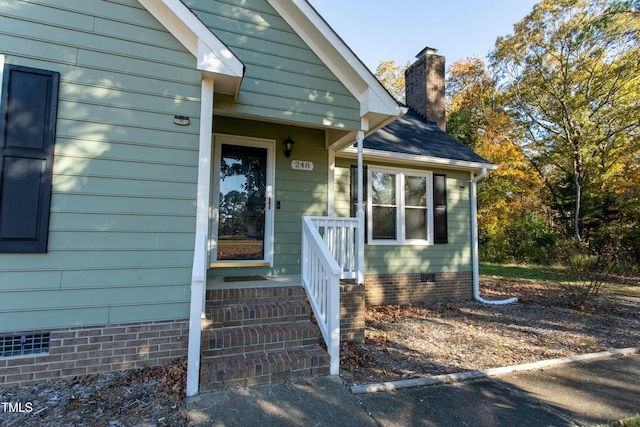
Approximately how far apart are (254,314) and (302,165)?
261cm

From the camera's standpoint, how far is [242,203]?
4883 millimetres

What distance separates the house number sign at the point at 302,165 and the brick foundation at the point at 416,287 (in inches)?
94.8

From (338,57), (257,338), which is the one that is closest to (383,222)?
(338,57)

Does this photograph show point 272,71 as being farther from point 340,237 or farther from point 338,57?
point 340,237

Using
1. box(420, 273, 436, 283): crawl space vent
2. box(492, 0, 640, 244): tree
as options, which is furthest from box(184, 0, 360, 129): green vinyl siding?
box(492, 0, 640, 244): tree

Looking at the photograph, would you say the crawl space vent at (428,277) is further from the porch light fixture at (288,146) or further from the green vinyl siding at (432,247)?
the porch light fixture at (288,146)

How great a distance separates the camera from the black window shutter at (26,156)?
109 inches

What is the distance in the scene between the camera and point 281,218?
4.98 metres

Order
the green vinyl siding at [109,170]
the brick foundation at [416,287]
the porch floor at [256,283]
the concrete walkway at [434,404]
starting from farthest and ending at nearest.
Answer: the brick foundation at [416,287] < the porch floor at [256,283] < the green vinyl siding at [109,170] < the concrete walkway at [434,404]

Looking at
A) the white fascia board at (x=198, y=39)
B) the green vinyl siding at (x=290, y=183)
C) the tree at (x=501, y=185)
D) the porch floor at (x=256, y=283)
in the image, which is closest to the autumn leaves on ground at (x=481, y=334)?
the porch floor at (x=256, y=283)

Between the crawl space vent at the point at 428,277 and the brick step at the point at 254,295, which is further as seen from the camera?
the crawl space vent at the point at 428,277

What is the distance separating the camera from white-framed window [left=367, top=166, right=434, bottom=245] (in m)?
6.25

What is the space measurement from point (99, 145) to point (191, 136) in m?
0.86

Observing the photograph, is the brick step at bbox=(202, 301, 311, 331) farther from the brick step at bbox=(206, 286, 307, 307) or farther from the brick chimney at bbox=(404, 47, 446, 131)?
the brick chimney at bbox=(404, 47, 446, 131)
